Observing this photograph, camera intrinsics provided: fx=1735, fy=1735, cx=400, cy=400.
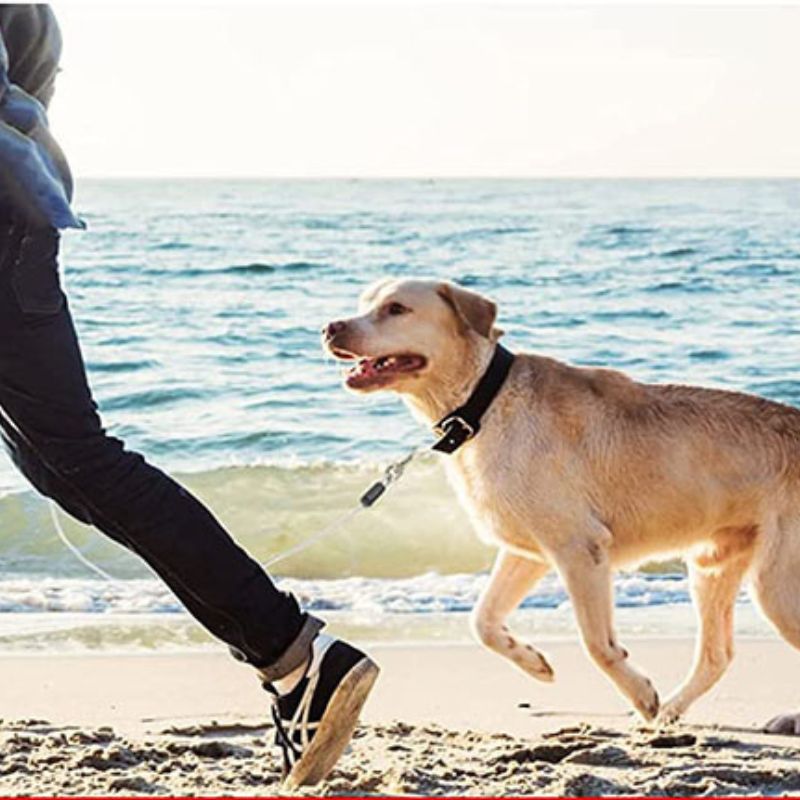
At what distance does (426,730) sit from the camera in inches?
207

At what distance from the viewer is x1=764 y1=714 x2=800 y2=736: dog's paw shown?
5.30 meters

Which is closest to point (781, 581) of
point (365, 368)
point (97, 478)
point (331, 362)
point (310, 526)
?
point (365, 368)

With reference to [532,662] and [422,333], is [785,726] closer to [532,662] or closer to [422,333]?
[532,662]

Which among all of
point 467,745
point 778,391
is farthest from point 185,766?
point 778,391

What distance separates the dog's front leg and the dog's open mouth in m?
0.75

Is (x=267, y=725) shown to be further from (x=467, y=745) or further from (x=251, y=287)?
(x=251, y=287)

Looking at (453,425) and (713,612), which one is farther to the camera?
(713,612)

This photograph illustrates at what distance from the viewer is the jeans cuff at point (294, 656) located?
405cm

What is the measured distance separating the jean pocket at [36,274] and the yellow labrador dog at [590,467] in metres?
1.74

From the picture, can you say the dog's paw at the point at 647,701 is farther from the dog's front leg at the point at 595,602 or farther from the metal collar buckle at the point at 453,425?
the metal collar buckle at the point at 453,425

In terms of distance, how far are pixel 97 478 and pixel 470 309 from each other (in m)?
1.95

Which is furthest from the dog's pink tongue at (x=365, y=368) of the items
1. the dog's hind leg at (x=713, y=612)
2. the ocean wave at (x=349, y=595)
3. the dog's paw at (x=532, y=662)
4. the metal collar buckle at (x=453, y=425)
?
the ocean wave at (x=349, y=595)

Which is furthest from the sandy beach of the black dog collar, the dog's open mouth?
the dog's open mouth

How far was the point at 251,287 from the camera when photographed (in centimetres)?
2628
